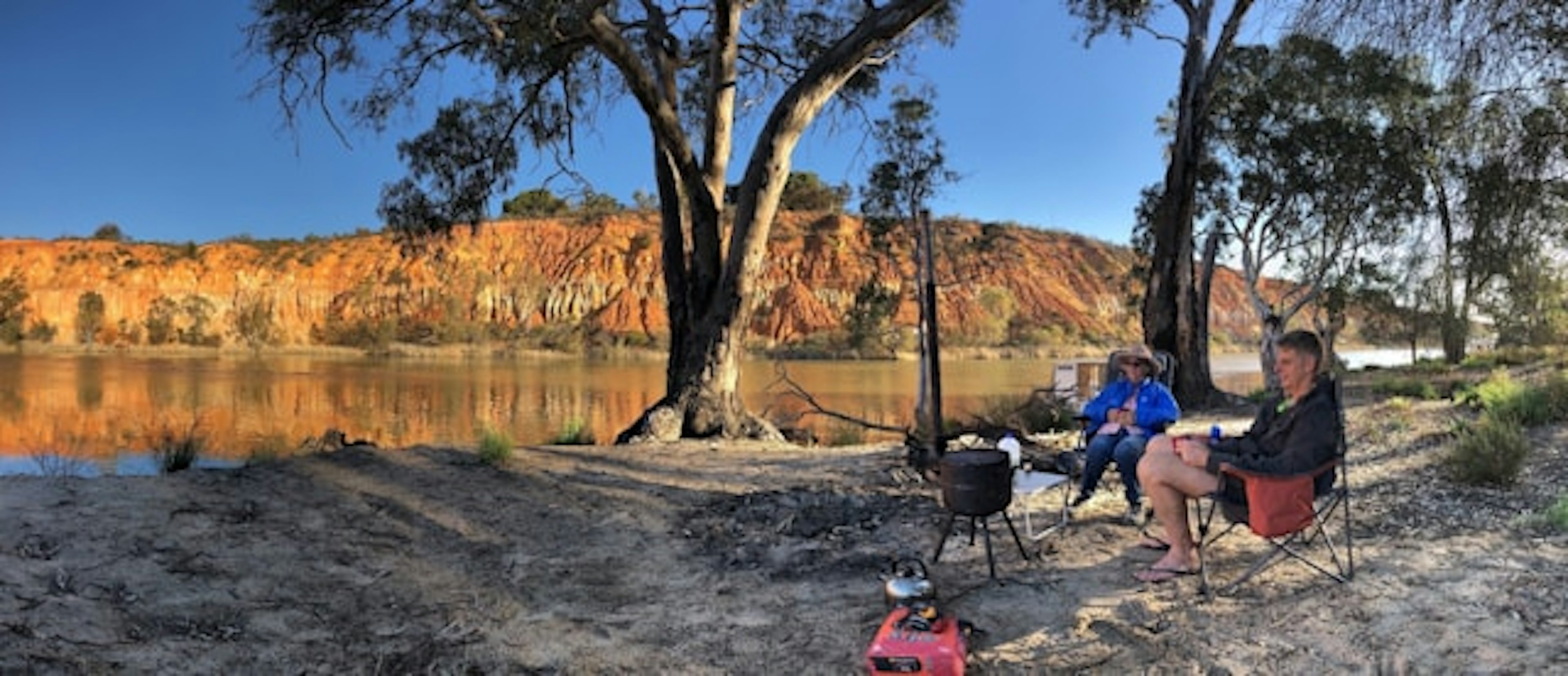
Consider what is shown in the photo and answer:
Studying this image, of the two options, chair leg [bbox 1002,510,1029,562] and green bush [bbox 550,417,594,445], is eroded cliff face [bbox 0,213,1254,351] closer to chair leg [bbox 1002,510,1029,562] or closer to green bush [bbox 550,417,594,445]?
green bush [bbox 550,417,594,445]

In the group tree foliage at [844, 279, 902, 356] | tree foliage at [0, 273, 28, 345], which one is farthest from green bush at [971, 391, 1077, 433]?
tree foliage at [0, 273, 28, 345]

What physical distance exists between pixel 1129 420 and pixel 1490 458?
1.74 m

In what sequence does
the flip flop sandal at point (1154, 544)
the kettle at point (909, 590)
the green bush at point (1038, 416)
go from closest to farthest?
the kettle at point (909, 590) → the flip flop sandal at point (1154, 544) → the green bush at point (1038, 416)

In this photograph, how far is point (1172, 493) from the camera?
3.56m

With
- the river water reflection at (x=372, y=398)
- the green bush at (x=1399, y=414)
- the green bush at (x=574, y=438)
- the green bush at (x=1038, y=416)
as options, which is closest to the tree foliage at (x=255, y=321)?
the river water reflection at (x=372, y=398)

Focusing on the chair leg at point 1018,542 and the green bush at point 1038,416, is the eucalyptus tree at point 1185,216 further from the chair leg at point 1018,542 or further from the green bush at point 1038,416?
the chair leg at point 1018,542

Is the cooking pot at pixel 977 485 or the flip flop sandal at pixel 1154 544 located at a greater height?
the cooking pot at pixel 977 485

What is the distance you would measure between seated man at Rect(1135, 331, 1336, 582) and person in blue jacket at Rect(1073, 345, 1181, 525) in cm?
65

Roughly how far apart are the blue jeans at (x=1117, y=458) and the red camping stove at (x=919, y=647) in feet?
5.63

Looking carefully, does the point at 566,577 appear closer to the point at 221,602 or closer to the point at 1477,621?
the point at 221,602

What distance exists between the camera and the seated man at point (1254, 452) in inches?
131

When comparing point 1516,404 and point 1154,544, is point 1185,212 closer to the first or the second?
point 1516,404

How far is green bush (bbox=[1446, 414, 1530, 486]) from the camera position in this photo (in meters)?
4.52

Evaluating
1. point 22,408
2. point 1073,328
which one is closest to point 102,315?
point 22,408
